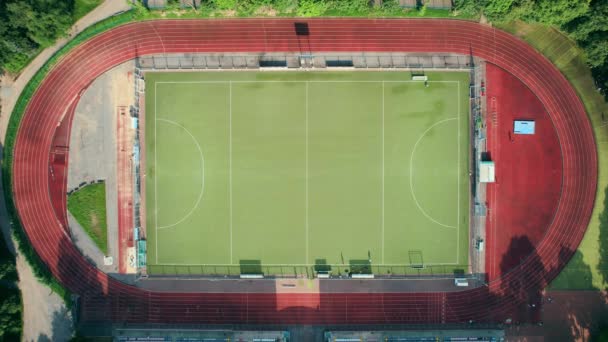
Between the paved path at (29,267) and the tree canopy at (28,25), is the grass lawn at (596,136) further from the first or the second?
the tree canopy at (28,25)

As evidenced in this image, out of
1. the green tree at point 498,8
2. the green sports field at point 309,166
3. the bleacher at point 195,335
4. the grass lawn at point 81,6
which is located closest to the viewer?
the green tree at point 498,8

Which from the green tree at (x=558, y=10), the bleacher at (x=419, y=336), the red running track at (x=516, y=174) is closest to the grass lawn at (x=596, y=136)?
the green tree at (x=558, y=10)

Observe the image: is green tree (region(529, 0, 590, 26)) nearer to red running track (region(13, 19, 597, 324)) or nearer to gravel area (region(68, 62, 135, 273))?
red running track (region(13, 19, 597, 324))

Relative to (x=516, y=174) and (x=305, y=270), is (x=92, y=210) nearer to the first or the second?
(x=305, y=270)

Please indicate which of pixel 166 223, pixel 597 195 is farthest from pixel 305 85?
pixel 597 195

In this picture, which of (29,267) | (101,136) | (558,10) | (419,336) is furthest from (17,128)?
(558,10)

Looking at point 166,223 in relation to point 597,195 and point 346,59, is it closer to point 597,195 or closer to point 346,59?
point 346,59
